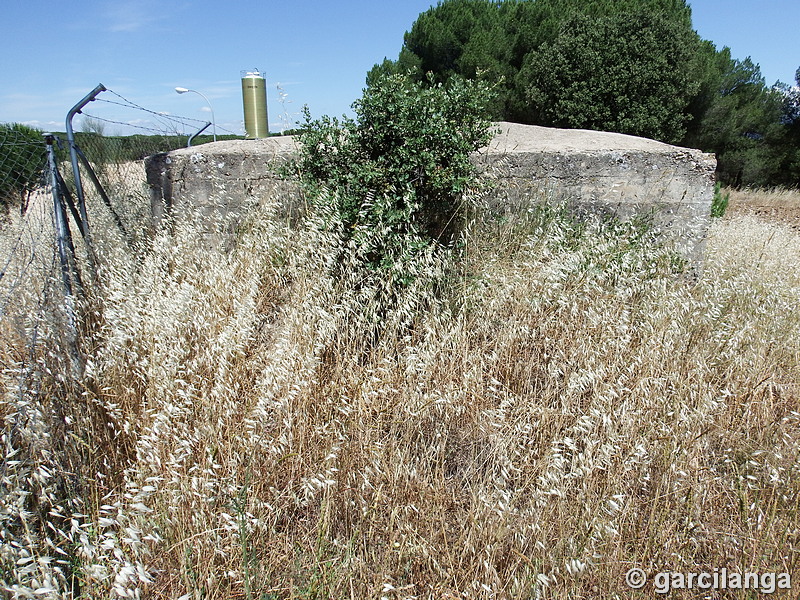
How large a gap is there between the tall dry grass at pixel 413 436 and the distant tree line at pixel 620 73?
8.19m

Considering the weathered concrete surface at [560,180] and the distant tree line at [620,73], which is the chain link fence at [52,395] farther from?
the distant tree line at [620,73]

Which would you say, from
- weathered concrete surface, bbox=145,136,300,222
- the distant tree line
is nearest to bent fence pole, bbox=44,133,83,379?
weathered concrete surface, bbox=145,136,300,222

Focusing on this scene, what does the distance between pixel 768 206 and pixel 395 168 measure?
1079 cm

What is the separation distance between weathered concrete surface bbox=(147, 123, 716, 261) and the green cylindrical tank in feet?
7.07

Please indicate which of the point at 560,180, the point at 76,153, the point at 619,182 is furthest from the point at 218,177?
the point at 619,182

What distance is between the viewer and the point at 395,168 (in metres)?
3.32

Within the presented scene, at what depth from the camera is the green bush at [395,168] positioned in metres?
3.22

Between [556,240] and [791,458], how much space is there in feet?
5.99

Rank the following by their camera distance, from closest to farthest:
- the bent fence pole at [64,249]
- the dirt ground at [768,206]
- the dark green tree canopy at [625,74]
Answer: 1. the bent fence pole at [64,249]
2. the dirt ground at [768,206]
3. the dark green tree canopy at [625,74]

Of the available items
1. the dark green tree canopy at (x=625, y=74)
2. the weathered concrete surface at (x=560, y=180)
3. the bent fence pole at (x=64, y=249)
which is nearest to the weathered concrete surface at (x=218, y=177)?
the weathered concrete surface at (x=560, y=180)

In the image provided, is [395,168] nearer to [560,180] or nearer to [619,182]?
[560,180]

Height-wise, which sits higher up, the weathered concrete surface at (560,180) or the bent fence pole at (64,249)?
the weathered concrete surface at (560,180)

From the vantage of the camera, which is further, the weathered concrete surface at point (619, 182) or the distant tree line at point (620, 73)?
the distant tree line at point (620, 73)

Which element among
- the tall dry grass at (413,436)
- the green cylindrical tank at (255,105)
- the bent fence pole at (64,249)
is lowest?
the tall dry grass at (413,436)
